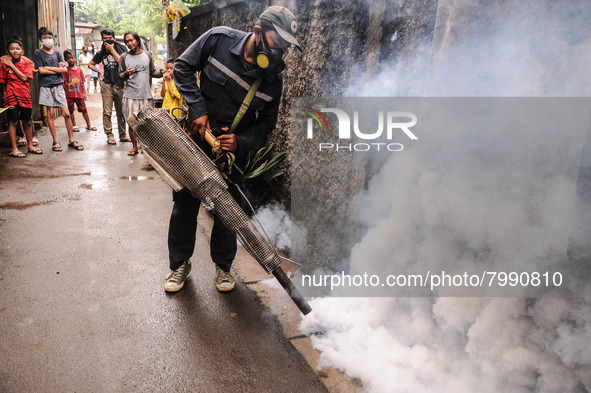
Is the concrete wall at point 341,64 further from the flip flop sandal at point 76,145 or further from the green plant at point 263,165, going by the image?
the flip flop sandal at point 76,145

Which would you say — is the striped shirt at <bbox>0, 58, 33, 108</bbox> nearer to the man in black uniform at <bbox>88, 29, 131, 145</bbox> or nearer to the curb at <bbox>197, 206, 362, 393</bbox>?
the man in black uniform at <bbox>88, 29, 131, 145</bbox>

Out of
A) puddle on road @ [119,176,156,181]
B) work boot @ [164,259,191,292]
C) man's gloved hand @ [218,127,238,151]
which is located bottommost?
puddle on road @ [119,176,156,181]

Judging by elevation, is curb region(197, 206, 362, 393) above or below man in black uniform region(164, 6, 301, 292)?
below

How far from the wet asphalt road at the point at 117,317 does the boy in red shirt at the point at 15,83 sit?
9.32ft

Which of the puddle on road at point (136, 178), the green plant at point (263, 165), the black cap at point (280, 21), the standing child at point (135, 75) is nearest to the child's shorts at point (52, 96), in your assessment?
the standing child at point (135, 75)

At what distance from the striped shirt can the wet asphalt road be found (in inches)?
113

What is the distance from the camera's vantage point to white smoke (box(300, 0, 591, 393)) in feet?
7.22

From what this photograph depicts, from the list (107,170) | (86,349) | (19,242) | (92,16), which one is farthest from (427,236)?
(92,16)

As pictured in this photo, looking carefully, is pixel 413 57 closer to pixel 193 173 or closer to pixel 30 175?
pixel 193 173

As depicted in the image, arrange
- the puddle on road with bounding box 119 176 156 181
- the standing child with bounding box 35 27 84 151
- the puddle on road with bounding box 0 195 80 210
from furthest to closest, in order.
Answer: the standing child with bounding box 35 27 84 151 → the puddle on road with bounding box 119 176 156 181 → the puddle on road with bounding box 0 195 80 210

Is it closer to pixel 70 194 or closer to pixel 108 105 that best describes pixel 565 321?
pixel 70 194

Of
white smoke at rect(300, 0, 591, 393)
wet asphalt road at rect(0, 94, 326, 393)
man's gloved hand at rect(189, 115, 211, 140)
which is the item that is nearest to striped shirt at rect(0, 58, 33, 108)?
wet asphalt road at rect(0, 94, 326, 393)

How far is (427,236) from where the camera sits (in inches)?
112

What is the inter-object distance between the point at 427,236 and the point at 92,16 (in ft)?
222
